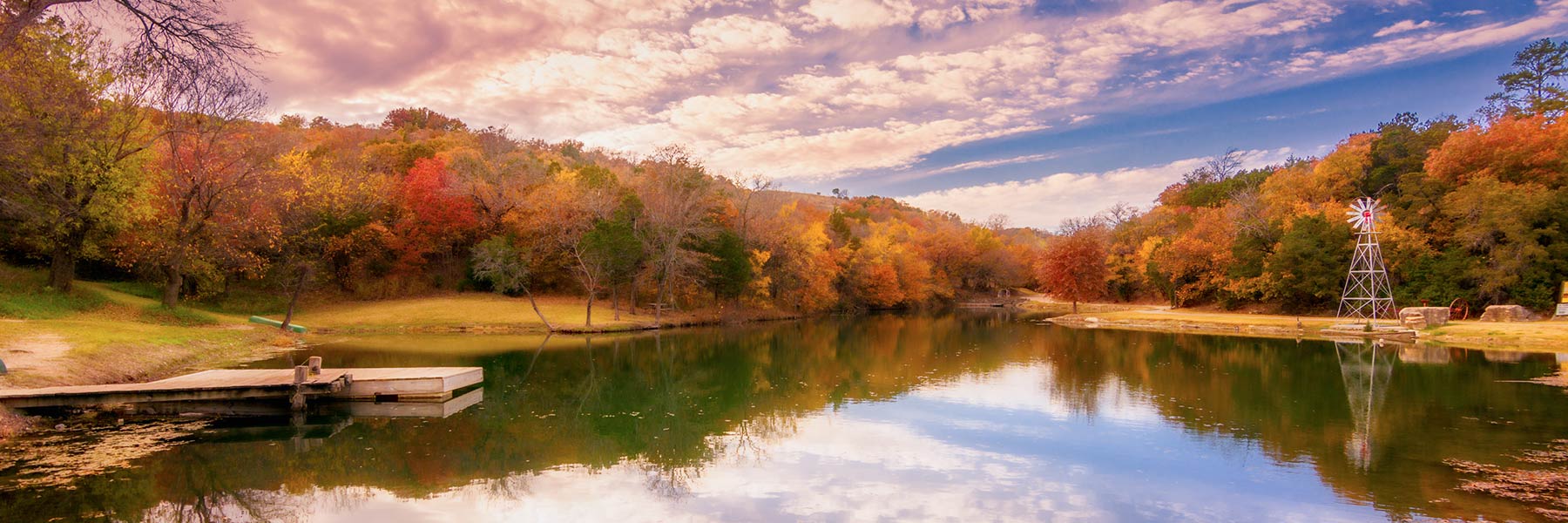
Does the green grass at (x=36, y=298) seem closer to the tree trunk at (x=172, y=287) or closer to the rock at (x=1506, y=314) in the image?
the tree trunk at (x=172, y=287)

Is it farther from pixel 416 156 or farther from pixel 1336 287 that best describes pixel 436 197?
pixel 1336 287

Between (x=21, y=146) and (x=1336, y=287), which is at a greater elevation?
(x=21, y=146)

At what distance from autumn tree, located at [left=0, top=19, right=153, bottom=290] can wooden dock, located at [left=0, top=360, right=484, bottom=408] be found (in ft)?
18.2

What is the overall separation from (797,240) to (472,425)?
37081 mm

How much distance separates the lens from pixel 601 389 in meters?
20.5

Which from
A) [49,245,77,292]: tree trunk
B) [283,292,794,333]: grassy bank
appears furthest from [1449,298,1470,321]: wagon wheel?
[49,245,77,292]: tree trunk

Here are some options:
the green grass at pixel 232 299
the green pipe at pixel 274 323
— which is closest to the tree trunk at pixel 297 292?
the green pipe at pixel 274 323

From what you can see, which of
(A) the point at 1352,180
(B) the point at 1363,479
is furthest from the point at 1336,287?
(B) the point at 1363,479

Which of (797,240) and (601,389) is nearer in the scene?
(601,389)

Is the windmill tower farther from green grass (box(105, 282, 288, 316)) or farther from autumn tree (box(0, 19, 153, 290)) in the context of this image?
green grass (box(105, 282, 288, 316))

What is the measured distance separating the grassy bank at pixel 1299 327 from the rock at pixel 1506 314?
1022 millimetres

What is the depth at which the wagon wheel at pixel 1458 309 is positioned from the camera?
3970 centimetres

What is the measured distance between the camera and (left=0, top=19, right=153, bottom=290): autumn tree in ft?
60.2

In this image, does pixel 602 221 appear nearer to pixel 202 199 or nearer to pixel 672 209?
pixel 672 209
